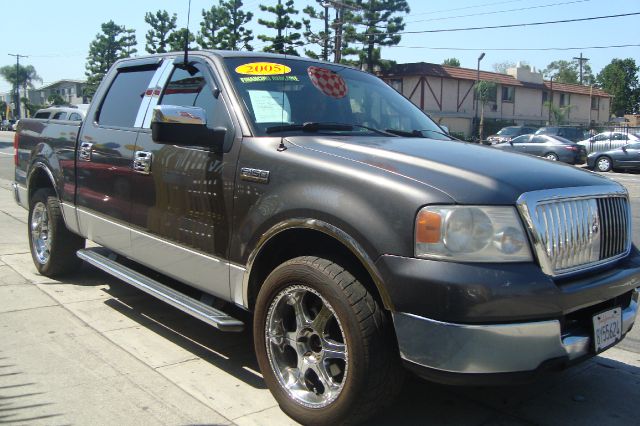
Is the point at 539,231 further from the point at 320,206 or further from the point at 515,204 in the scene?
the point at 320,206

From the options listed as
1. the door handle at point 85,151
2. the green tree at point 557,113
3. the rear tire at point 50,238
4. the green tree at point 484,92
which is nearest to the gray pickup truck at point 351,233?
the door handle at point 85,151

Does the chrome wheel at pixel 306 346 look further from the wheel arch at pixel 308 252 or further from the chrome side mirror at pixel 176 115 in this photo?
the chrome side mirror at pixel 176 115

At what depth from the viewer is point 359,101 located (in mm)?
4273

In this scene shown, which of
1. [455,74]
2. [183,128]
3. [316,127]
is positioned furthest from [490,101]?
[183,128]

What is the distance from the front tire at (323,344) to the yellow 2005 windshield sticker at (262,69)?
1.46 metres

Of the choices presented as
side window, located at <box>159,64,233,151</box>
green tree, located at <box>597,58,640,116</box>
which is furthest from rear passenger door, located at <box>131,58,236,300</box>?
green tree, located at <box>597,58,640,116</box>

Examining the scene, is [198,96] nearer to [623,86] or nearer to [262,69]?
[262,69]

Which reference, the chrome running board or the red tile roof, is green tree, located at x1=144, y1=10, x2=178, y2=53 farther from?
the chrome running board

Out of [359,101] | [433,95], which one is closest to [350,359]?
[359,101]

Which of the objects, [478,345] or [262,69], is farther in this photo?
[262,69]

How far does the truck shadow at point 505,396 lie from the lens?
3332 millimetres

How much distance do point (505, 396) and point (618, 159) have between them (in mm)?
22413

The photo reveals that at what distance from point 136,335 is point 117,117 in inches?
69.7

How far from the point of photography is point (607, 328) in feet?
9.80
